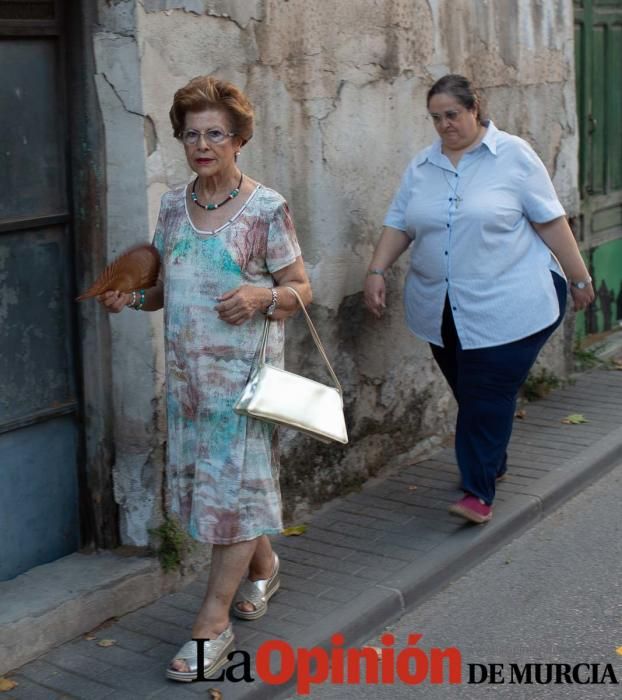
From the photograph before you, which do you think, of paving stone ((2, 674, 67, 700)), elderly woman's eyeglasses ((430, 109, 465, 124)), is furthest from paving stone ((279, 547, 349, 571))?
elderly woman's eyeglasses ((430, 109, 465, 124))

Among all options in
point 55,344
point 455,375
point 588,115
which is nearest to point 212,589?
point 55,344

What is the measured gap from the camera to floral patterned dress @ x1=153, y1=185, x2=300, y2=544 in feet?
12.7

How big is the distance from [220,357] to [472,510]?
1684 mm

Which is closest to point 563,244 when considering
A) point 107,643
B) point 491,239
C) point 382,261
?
point 491,239

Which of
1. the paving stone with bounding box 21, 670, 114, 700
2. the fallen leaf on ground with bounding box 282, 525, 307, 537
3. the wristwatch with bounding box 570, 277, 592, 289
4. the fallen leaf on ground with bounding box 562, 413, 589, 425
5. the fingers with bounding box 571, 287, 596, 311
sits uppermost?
the wristwatch with bounding box 570, 277, 592, 289

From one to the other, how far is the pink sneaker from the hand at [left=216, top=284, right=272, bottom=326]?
5.60ft

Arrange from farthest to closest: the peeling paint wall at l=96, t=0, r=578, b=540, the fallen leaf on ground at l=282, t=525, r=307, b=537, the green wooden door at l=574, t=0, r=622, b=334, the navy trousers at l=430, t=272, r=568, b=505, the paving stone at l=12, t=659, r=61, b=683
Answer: the green wooden door at l=574, t=0, r=622, b=334 → the fallen leaf on ground at l=282, t=525, r=307, b=537 → the navy trousers at l=430, t=272, r=568, b=505 → the peeling paint wall at l=96, t=0, r=578, b=540 → the paving stone at l=12, t=659, r=61, b=683

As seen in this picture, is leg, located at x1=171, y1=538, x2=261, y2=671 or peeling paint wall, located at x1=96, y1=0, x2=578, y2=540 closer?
leg, located at x1=171, y1=538, x2=261, y2=671

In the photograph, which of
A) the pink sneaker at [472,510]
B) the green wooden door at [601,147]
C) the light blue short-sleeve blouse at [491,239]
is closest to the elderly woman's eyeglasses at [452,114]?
the light blue short-sleeve blouse at [491,239]

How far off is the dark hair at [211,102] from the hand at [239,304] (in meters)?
0.51

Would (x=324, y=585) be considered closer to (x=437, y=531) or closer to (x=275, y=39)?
(x=437, y=531)

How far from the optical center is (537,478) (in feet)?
19.0

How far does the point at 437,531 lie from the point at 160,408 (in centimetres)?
137

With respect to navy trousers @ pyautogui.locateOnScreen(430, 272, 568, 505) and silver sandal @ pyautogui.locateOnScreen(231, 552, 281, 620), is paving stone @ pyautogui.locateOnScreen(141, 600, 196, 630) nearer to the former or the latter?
silver sandal @ pyautogui.locateOnScreen(231, 552, 281, 620)
